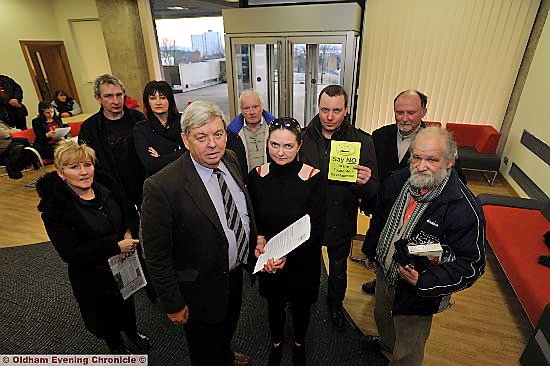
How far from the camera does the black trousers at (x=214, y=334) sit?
161 centimetres

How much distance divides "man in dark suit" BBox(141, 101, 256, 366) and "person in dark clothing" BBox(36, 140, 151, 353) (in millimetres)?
590

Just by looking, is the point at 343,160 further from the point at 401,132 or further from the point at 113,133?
the point at 113,133

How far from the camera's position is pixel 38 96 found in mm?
7750

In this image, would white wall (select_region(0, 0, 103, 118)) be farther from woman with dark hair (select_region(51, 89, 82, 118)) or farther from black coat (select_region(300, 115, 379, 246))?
black coat (select_region(300, 115, 379, 246))

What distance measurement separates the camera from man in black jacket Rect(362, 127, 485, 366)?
1423 millimetres

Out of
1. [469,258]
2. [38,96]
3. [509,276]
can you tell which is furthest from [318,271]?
[38,96]

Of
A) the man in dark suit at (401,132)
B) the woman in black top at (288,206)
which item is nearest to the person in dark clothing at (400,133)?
the man in dark suit at (401,132)

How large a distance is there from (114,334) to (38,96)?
8296 millimetres

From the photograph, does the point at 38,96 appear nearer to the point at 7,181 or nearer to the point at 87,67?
the point at 87,67

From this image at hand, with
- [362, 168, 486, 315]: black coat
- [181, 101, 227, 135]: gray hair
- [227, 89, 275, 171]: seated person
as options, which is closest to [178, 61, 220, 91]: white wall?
[227, 89, 275, 171]: seated person

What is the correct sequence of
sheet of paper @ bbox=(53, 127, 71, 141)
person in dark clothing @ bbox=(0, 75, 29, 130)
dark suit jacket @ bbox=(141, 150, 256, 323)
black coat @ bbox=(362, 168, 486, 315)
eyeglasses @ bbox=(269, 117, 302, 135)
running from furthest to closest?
person in dark clothing @ bbox=(0, 75, 29, 130) < sheet of paper @ bbox=(53, 127, 71, 141) < eyeglasses @ bbox=(269, 117, 302, 135) < black coat @ bbox=(362, 168, 486, 315) < dark suit jacket @ bbox=(141, 150, 256, 323)

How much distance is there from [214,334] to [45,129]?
5.41m

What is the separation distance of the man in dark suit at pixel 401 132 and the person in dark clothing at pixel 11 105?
7.45 meters

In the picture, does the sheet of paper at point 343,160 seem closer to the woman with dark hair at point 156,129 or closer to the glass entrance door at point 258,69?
the woman with dark hair at point 156,129
